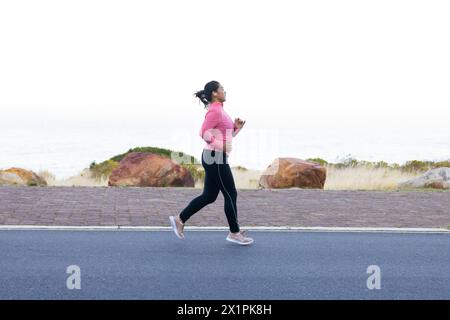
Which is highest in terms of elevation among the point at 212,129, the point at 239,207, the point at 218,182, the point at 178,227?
the point at 212,129

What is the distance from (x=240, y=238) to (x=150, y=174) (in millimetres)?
8658

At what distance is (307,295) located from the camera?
707 cm

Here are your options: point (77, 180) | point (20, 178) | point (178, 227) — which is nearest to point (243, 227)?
point (178, 227)

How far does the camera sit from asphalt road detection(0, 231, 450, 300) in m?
7.18

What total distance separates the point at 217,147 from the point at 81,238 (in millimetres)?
2180

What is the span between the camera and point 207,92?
962cm

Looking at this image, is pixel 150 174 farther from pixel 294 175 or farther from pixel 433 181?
pixel 433 181

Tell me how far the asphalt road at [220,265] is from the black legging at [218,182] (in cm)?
43

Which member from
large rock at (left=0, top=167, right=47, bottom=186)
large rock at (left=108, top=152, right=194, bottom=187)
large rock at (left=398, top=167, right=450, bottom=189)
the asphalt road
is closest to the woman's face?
the asphalt road

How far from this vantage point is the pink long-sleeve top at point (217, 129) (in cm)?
941

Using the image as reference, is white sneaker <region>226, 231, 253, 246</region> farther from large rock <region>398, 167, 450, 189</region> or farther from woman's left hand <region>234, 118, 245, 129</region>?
large rock <region>398, 167, 450, 189</region>

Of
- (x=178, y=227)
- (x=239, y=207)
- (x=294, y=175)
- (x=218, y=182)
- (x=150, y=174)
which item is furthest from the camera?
(x=150, y=174)
